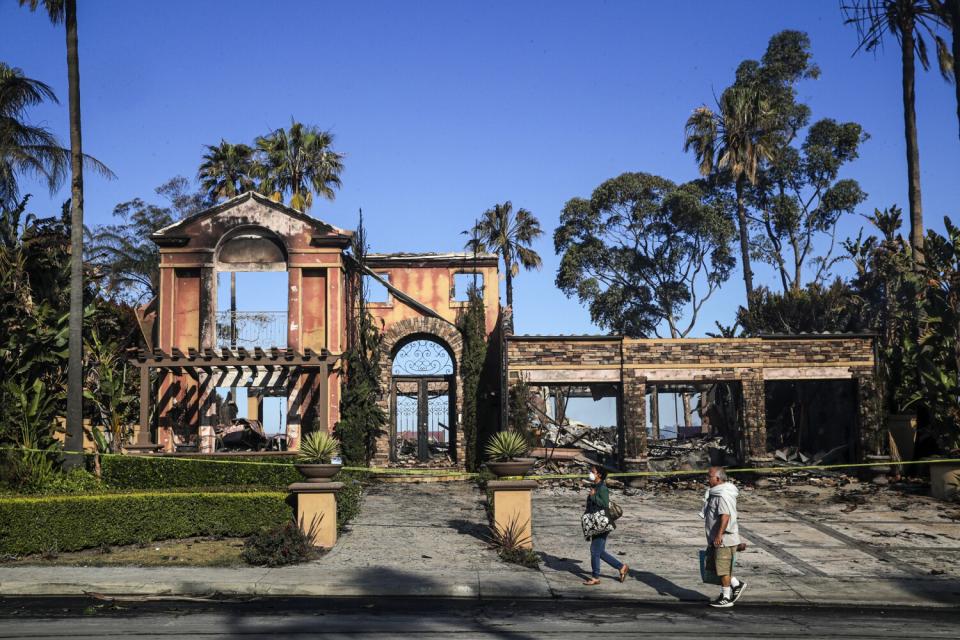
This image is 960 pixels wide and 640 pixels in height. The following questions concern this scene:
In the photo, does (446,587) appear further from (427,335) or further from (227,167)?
(227,167)

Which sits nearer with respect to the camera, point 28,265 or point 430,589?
point 430,589

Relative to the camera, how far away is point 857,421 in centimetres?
2486

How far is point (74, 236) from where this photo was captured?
2062cm

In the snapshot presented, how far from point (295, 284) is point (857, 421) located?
15901 mm

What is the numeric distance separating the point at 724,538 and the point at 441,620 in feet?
12.7

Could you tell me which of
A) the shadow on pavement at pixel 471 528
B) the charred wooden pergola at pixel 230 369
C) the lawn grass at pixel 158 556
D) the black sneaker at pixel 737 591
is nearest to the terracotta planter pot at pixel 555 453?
the charred wooden pergola at pixel 230 369

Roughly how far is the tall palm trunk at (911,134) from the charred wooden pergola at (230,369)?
17817 mm

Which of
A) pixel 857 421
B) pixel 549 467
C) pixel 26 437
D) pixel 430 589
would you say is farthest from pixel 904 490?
pixel 26 437

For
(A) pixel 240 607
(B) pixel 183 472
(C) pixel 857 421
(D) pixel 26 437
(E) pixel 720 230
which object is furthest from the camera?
(E) pixel 720 230

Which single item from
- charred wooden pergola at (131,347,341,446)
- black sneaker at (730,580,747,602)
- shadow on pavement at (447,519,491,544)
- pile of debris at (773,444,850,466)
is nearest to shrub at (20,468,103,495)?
charred wooden pergola at (131,347,341,446)

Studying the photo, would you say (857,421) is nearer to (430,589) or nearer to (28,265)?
(430,589)

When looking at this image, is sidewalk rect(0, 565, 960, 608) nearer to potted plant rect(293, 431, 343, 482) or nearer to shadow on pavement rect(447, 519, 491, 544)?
potted plant rect(293, 431, 343, 482)

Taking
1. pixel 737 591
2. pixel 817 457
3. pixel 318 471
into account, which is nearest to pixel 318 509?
pixel 318 471

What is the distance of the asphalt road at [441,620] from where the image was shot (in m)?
9.73
